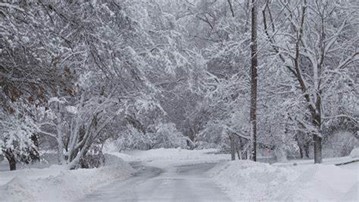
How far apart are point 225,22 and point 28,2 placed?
22339 mm

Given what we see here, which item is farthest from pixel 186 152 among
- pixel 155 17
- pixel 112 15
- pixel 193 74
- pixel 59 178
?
pixel 112 15

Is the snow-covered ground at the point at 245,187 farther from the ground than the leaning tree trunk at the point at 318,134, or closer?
closer

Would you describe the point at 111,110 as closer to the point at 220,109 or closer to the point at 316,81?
the point at 220,109

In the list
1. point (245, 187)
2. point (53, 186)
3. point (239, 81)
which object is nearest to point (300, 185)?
point (245, 187)

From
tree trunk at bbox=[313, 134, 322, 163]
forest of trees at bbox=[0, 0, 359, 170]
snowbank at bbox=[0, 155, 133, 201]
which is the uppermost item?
forest of trees at bbox=[0, 0, 359, 170]

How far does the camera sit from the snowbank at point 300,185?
33.6ft

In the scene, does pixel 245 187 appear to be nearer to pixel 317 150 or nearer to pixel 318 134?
pixel 318 134

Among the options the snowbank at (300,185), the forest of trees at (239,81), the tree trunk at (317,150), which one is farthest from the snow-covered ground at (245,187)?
the tree trunk at (317,150)

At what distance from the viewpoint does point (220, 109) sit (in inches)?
1225

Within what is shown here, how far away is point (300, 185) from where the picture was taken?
1118cm

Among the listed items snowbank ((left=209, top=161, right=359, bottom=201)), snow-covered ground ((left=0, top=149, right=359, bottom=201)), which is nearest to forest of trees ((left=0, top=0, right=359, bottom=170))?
snow-covered ground ((left=0, top=149, right=359, bottom=201))

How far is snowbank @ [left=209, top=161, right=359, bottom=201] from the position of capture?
10250 millimetres

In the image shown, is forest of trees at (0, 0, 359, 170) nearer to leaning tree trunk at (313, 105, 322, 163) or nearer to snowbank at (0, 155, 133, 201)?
leaning tree trunk at (313, 105, 322, 163)

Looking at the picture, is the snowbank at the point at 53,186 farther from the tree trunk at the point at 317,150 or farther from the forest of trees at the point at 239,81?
the tree trunk at the point at 317,150
